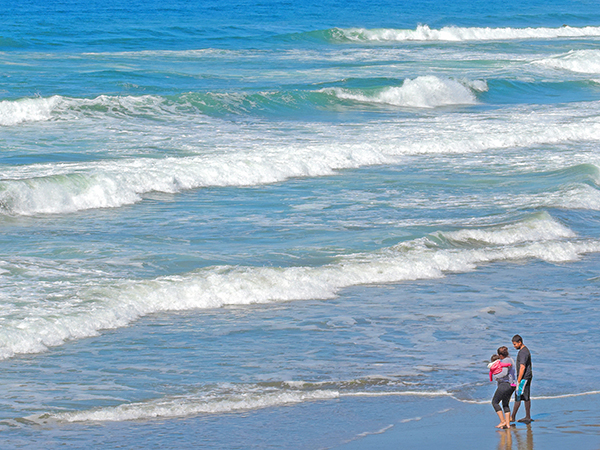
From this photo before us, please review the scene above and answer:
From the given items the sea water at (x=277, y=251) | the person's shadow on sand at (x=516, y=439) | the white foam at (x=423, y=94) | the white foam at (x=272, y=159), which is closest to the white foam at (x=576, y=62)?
the sea water at (x=277, y=251)

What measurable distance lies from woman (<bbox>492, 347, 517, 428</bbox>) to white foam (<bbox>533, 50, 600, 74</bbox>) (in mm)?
36827

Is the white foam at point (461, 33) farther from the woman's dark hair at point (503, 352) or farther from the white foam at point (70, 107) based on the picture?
the woman's dark hair at point (503, 352)

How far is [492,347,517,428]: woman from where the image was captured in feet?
23.9

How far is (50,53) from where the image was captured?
40.2m

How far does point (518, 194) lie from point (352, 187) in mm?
3289

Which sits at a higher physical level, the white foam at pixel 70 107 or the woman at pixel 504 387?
the white foam at pixel 70 107

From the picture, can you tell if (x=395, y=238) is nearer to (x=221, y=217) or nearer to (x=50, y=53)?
(x=221, y=217)

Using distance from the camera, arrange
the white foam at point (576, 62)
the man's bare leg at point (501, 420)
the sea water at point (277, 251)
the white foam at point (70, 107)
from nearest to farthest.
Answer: the man's bare leg at point (501, 420), the sea water at point (277, 251), the white foam at point (70, 107), the white foam at point (576, 62)

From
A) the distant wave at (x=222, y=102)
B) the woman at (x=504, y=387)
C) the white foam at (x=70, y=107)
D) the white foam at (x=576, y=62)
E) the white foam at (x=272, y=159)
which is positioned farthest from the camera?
the white foam at (x=576, y=62)

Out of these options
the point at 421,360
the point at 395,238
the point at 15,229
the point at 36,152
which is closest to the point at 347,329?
the point at 421,360

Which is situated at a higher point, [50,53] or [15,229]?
[50,53]

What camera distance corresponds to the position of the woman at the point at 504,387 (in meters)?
7.29

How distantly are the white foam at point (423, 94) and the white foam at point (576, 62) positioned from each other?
10944 millimetres

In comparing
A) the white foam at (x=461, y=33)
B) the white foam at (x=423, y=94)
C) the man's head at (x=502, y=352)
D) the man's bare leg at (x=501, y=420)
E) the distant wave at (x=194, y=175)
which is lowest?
the man's bare leg at (x=501, y=420)
